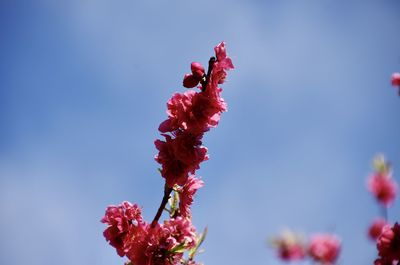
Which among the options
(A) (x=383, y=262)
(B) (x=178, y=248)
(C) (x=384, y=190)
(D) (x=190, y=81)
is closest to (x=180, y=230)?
(B) (x=178, y=248)

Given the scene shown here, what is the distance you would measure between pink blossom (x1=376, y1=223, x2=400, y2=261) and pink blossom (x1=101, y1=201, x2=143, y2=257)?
6.22ft

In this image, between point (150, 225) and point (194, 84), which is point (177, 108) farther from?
point (150, 225)

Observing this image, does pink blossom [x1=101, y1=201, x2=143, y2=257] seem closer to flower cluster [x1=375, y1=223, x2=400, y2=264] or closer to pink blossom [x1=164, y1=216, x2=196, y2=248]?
pink blossom [x1=164, y1=216, x2=196, y2=248]

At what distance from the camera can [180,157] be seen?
218 cm

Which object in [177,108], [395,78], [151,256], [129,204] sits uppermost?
[395,78]

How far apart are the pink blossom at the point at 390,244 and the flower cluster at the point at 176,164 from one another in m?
1.52

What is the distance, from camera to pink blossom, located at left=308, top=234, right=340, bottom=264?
6816 mm

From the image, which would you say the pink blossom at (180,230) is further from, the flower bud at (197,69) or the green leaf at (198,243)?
the flower bud at (197,69)

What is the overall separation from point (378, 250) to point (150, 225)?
5.99 ft

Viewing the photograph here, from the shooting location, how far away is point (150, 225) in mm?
2207

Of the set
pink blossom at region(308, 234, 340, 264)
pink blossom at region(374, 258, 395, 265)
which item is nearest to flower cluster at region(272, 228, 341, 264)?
pink blossom at region(308, 234, 340, 264)

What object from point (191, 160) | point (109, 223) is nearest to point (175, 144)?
point (191, 160)

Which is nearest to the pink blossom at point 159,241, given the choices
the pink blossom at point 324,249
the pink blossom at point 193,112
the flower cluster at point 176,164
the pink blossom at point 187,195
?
the flower cluster at point 176,164

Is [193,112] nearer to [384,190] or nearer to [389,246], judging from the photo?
[389,246]
